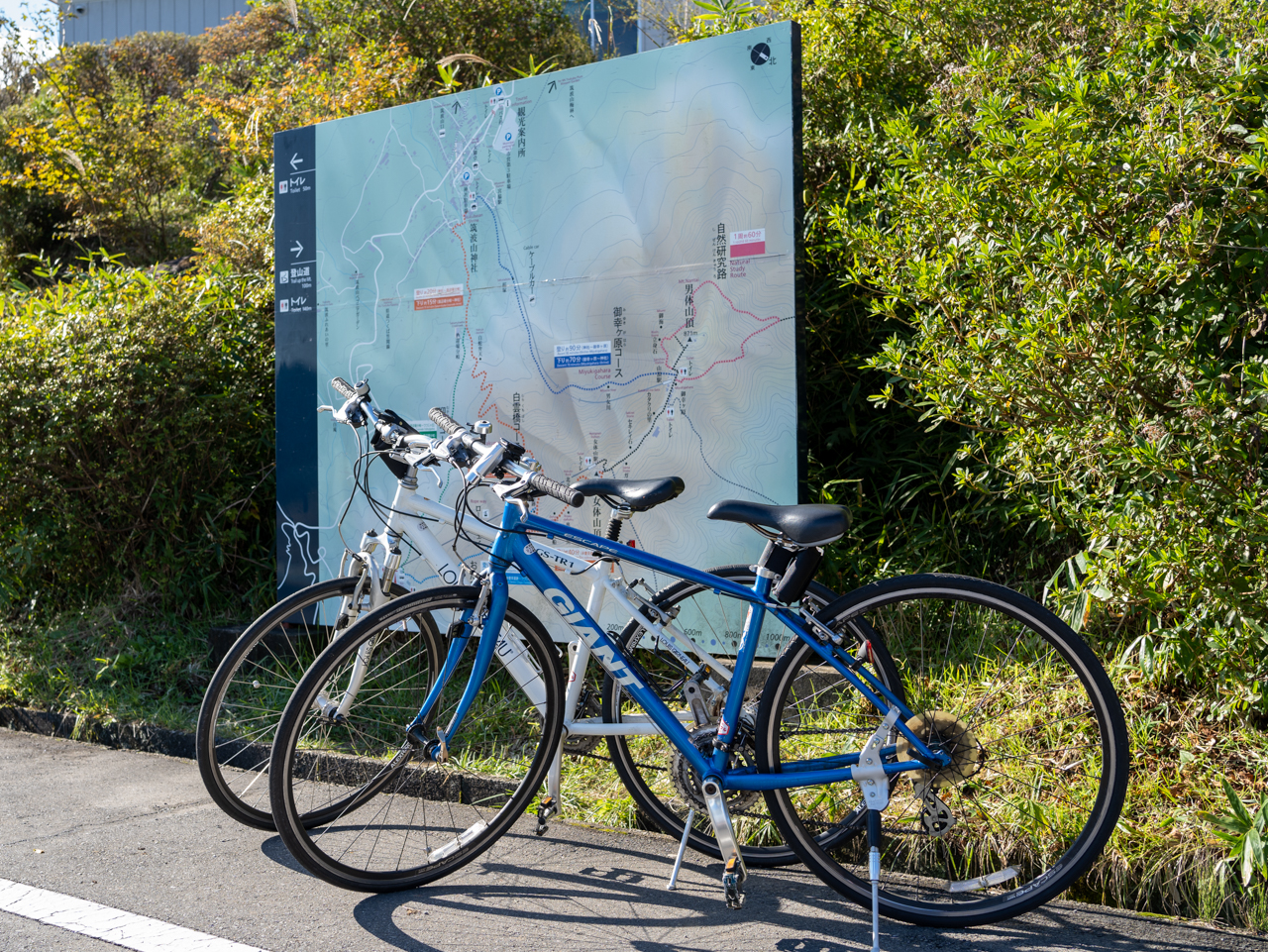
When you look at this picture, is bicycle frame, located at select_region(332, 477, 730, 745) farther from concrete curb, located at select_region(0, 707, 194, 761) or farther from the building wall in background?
the building wall in background

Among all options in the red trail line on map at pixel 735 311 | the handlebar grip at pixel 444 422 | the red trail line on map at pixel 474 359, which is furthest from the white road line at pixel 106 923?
the red trail line on map at pixel 735 311

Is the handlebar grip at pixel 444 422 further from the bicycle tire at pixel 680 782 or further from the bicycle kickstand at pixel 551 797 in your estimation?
the bicycle kickstand at pixel 551 797

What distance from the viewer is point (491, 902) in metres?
3.08

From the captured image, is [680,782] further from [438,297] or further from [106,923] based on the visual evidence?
[438,297]

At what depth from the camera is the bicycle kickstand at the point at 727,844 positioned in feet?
9.18

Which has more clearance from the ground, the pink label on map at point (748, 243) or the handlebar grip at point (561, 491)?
the pink label on map at point (748, 243)

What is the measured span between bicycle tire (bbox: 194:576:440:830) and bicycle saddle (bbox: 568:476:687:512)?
0.88 m

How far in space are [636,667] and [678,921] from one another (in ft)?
2.39

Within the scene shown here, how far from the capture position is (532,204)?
15.0 ft

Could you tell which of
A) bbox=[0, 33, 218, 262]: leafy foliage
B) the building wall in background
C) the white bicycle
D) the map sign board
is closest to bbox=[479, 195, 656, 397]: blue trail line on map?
the map sign board

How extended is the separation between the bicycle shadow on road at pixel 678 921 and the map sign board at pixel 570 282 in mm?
1351

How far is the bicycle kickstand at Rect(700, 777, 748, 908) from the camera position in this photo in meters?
2.80

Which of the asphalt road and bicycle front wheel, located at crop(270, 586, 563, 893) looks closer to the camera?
the asphalt road

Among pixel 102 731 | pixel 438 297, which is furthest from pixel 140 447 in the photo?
pixel 438 297
